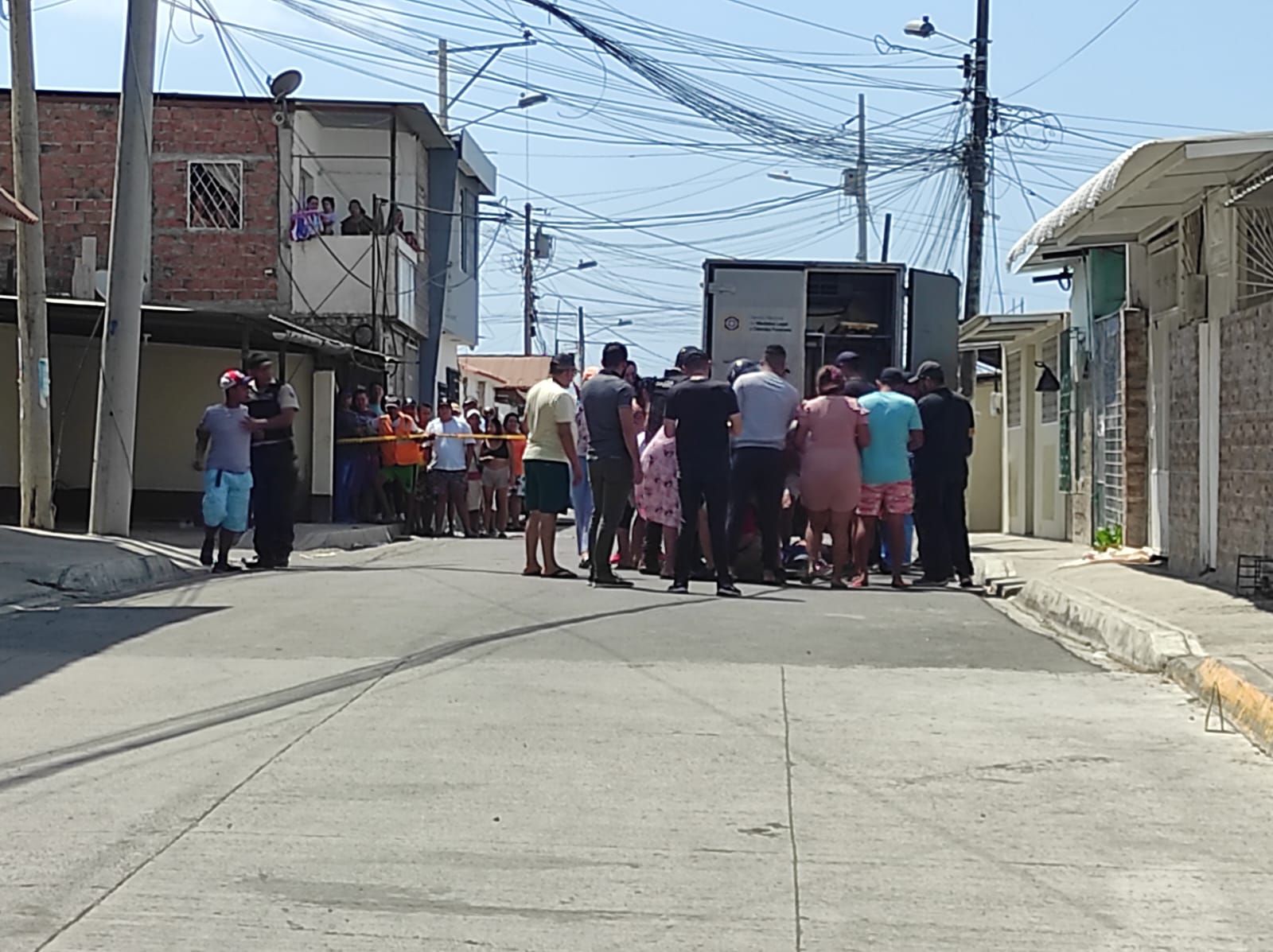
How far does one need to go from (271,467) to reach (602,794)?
881 cm

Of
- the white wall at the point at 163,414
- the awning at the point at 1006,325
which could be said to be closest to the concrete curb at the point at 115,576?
the white wall at the point at 163,414

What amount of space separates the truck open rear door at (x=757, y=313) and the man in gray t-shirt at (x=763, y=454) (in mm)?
4338

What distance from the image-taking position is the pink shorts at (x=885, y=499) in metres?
13.6

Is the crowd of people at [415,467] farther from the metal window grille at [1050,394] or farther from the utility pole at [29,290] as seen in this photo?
the metal window grille at [1050,394]

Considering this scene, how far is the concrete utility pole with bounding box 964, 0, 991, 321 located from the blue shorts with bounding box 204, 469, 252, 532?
649 inches

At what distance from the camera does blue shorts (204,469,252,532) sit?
13.8m

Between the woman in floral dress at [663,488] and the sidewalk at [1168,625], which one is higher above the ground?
the woman in floral dress at [663,488]

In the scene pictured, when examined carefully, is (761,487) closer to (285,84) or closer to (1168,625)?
(1168,625)

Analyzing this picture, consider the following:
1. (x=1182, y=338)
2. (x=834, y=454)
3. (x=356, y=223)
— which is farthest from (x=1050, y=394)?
(x=356, y=223)

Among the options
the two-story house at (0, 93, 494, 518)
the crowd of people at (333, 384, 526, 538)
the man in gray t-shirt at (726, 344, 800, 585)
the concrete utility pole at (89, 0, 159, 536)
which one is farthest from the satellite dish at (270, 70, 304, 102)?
the man in gray t-shirt at (726, 344, 800, 585)

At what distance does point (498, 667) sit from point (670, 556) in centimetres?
527

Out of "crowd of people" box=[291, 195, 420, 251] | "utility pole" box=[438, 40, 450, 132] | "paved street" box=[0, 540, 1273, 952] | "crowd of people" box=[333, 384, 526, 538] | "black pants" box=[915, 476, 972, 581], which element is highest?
"utility pole" box=[438, 40, 450, 132]

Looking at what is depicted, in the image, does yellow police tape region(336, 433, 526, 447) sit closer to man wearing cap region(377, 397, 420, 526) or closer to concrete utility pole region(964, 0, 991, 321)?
man wearing cap region(377, 397, 420, 526)

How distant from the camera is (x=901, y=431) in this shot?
13539 mm
